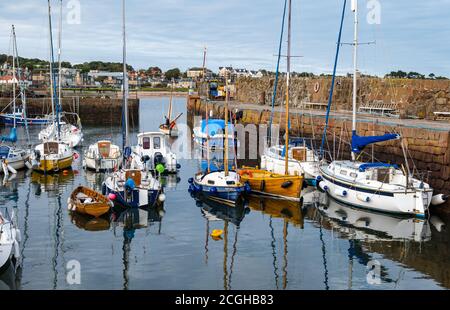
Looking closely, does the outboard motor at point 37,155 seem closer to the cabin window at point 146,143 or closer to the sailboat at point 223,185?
the cabin window at point 146,143

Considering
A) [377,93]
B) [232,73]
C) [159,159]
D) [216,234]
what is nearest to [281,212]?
[216,234]

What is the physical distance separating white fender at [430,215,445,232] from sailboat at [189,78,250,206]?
8275 mm

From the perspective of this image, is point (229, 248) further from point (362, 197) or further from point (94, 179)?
point (94, 179)

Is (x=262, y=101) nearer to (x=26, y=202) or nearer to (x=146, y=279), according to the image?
(x=26, y=202)

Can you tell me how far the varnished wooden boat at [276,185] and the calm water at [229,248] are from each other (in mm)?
688

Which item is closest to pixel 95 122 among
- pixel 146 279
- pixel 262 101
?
pixel 262 101

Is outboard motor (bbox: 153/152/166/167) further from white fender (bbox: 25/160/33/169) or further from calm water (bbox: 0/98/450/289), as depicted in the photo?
white fender (bbox: 25/160/33/169)

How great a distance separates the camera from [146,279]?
16828 millimetres

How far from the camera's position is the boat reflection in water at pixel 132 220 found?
2128 cm

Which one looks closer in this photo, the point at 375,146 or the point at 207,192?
the point at 207,192

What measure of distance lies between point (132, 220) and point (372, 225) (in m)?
9.81

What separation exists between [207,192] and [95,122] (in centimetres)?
5637

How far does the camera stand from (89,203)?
2356 centimetres

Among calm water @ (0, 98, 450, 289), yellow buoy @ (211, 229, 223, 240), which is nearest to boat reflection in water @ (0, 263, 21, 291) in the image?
calm water @ (0, 98, 450, 289)
